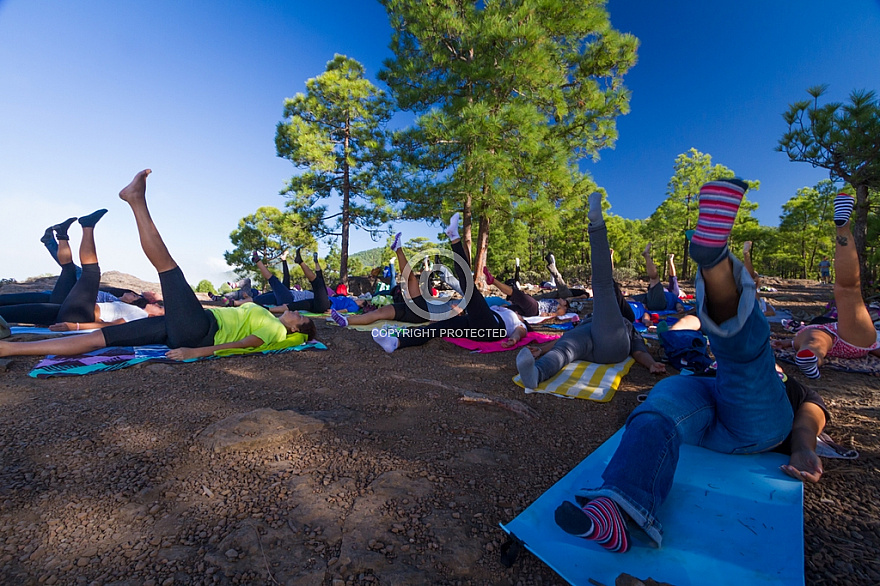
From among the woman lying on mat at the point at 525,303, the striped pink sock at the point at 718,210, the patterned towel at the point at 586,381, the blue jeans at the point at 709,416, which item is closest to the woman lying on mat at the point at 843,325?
the blue jeans at the point at 709,416

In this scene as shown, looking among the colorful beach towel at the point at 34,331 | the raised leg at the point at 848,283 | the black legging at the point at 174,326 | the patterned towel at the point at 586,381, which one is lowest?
the patterned towel at the point at 586,381

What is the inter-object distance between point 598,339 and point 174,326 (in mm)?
3896

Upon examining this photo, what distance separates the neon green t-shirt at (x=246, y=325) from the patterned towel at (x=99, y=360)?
0.79ft

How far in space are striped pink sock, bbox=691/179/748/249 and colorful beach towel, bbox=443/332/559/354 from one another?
341cm

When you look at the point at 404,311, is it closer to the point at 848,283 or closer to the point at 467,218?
the point at 848,283

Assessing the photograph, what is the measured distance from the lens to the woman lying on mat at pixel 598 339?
9.53 ft

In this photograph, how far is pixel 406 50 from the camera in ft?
37.1

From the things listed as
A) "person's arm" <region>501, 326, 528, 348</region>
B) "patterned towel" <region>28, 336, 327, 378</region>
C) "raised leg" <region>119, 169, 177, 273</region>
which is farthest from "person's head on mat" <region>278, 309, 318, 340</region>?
"person's arm" <region>501, 326, 528, 348</region>

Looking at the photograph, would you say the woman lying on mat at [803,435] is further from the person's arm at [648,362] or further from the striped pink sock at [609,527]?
the person's arm at [648,362]

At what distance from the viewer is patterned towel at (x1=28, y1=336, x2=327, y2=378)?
9.66 feet

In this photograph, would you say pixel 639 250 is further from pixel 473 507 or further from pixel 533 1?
pixel 473 507

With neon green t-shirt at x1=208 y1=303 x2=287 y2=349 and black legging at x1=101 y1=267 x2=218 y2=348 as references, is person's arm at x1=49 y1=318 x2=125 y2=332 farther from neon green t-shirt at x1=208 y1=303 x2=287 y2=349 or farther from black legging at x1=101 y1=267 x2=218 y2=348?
neon green t-shirt at x1=208 y1=303 x2=287 y2=349

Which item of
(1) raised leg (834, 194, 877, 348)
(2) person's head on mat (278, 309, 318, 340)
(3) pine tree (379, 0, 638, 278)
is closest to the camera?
(1) raised leg (834, 194, 877, 348)

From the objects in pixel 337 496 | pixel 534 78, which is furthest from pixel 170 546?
pixel 534 78
